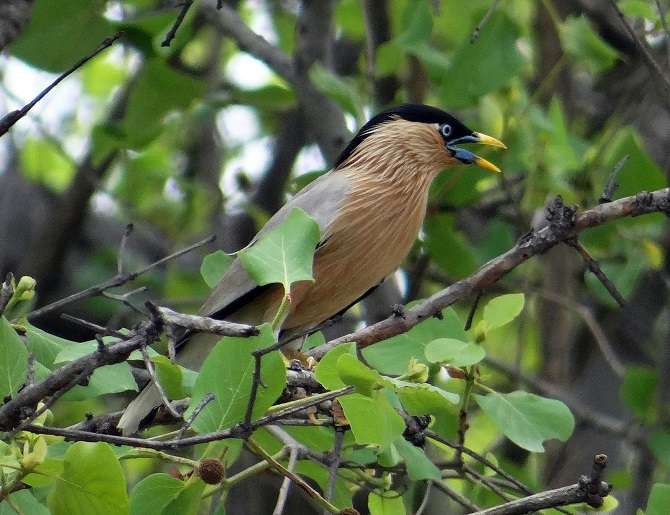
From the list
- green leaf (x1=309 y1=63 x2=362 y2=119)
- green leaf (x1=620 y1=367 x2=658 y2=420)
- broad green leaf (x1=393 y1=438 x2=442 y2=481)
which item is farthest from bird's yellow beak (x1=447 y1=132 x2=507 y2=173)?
broad green leaf (x1=393 y1=438 x2=442 y2=481)

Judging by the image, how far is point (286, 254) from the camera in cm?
251

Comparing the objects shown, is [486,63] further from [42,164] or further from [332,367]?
[42,164]

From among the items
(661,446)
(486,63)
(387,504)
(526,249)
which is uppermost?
(486,63)

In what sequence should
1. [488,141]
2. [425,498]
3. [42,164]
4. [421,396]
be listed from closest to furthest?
[421,396], [425,498], [488,141], [42,164]

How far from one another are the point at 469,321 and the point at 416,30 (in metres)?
1.60

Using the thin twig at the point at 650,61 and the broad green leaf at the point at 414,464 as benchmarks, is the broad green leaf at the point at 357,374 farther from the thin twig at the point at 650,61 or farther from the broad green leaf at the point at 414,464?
the thin twig at the point at 650,61

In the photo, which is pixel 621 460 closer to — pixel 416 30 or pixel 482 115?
pixel 482 115

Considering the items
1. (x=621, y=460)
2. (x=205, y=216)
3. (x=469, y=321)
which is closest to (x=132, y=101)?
(x=205, y=216)

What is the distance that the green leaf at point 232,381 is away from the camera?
2.23 meters

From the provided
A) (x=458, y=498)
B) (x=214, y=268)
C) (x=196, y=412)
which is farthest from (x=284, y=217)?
(x=196, y=412)

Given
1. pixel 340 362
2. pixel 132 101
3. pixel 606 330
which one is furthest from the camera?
pixel 606 330

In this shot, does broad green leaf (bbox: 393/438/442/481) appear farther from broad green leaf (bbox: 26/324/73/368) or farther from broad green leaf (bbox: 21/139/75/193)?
broad green leaf (bbox: 21/139/75/193)

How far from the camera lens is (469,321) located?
118 inches

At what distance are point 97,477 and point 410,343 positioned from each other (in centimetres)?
106
